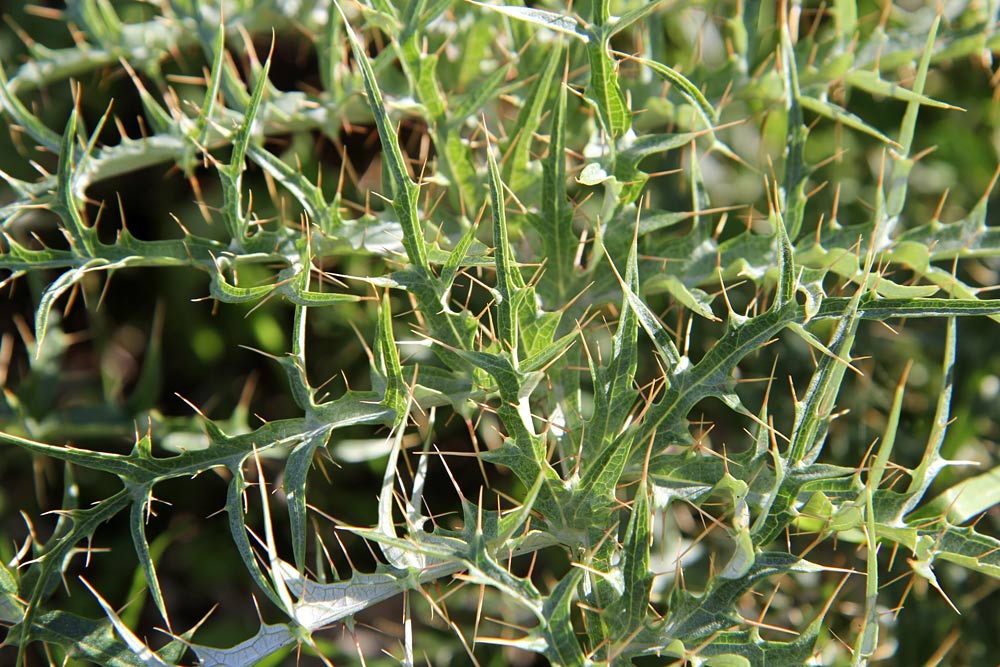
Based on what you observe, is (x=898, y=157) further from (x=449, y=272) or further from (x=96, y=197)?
(x=96, y=197)

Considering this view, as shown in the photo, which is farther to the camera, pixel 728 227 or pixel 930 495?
pixel 728 227

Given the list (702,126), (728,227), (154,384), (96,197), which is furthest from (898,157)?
(96,197)

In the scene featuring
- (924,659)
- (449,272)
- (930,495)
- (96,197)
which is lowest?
(924,659)

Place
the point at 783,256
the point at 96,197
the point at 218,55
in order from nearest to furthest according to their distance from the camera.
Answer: the point at 783,256, the point at 218,55, the point at 96,197

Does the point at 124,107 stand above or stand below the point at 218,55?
below

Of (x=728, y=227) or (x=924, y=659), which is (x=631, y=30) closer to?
(x=728, y=227)

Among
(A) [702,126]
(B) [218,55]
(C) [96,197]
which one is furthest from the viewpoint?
(C) [96,197]
